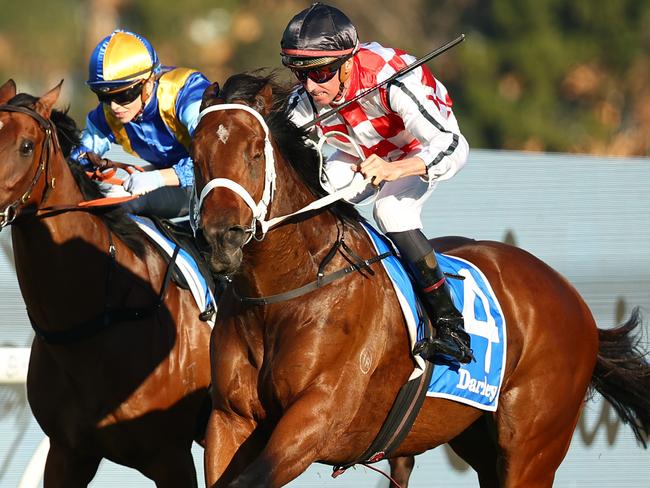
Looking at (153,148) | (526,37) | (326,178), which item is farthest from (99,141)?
(526,37)

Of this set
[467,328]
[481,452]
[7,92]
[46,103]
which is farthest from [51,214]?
[481,452]

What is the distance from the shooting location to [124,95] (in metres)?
5.19

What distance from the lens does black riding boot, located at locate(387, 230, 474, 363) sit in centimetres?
452

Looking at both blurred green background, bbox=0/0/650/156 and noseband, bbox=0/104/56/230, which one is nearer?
noseband, bbox=0/104/56/230

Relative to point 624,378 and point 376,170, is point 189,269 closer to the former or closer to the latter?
point 376,170

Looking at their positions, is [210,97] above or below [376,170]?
above

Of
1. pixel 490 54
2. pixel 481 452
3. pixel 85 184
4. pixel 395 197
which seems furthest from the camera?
pixel 490 54

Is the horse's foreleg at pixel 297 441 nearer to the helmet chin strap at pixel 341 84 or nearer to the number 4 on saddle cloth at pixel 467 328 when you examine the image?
the number 4 on saddle cloth at pixel 467 328

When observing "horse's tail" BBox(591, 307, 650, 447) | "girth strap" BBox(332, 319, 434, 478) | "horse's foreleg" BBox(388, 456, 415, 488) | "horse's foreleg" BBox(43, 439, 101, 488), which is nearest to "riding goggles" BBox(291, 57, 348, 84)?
"girth strap" BBox(332, 319, 434, 478)

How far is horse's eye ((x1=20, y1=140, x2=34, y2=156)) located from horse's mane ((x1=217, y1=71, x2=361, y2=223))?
999 mm

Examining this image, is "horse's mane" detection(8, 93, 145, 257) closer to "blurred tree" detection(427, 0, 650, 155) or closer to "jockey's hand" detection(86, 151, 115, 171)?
"jockey's hand" detection(86, 151, 115, 171)

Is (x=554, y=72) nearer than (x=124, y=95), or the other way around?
(x=124, y=95)

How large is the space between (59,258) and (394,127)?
4.61 ft

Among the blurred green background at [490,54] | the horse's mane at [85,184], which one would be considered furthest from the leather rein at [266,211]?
the blurred green background at [490,54]
